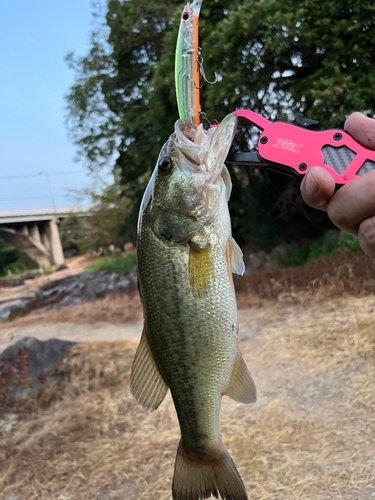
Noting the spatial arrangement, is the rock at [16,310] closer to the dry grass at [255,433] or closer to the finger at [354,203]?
the dry grass at [255,433]

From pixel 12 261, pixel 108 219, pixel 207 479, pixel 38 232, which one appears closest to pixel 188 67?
pixel 207 479

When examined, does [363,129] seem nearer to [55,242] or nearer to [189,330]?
[189,330]

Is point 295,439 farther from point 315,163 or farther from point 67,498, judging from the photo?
point 315,163

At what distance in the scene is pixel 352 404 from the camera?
4.81 metres

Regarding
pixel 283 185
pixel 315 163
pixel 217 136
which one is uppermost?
Result: pixel 283 185

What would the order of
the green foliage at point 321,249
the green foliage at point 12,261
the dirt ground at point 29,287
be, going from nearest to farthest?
the green foliage at point 321,249
the dirt ground at point 29,287
the green foliage at point 12,261

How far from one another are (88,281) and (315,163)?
1784cm

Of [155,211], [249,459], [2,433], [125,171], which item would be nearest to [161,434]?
[249,459]

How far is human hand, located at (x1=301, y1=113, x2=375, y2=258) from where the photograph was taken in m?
1.52

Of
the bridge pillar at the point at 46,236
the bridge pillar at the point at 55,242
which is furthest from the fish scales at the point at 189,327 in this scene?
the bridge pillar at the point at 46,236

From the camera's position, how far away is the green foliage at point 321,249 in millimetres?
10984

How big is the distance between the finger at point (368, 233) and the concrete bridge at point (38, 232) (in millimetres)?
36651

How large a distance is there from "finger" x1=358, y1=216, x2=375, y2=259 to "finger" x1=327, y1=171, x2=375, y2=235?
0.02 m

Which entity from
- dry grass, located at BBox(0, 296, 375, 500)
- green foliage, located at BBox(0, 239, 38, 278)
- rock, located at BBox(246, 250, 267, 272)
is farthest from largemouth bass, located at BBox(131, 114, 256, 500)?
green foliage, located at BBox(0, 239, 38, 278)
